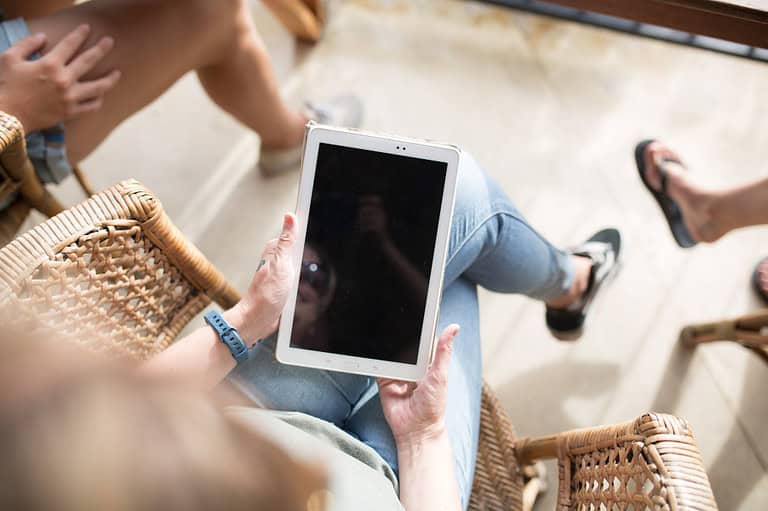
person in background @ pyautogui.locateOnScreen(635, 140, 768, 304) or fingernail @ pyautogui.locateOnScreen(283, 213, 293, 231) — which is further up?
fingernail @ pyautogui.locateOnScreen(283, 213, 293, 231)

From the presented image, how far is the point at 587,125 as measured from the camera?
1427mm

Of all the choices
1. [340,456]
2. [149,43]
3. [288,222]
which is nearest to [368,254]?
[288,222]

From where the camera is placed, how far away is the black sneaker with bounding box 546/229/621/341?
1134 millimetres

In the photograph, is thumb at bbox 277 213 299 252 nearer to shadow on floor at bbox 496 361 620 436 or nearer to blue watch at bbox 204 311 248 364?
blue watch at bbox 204 311 248 364

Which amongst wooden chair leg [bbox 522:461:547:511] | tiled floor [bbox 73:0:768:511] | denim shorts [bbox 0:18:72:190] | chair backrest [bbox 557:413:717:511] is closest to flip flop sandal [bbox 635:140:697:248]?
tiled floor [bbox 73:0:768:511]

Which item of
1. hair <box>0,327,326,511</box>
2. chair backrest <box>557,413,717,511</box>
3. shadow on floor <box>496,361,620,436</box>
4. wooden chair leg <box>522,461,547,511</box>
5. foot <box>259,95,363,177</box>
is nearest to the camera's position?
hair <box>0,327,326,511</box>

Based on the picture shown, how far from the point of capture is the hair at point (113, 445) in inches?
11.6

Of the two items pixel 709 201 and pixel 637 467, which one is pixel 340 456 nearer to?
pixel 637 467

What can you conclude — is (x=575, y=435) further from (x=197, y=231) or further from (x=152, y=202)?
(x=197, y=231)

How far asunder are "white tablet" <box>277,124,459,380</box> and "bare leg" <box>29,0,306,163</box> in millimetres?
351

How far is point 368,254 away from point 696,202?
0.70 m

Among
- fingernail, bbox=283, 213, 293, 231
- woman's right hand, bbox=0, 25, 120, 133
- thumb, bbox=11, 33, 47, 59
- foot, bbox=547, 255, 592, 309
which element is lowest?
foot, bbox=547, 255, 592, 309

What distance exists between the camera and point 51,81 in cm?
80

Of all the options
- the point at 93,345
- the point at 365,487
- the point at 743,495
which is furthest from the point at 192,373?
the point at 743,495
